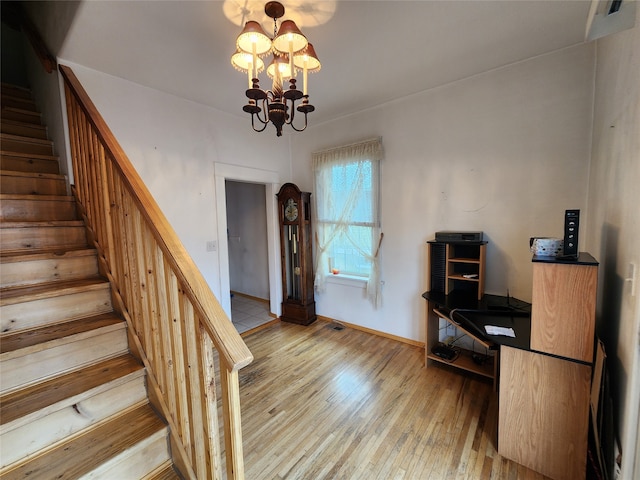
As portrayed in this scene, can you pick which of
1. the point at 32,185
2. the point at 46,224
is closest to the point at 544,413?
the point at 46,224

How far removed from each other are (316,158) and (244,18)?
1.88 m

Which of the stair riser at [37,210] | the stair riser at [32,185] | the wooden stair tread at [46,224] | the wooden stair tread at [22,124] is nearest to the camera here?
the wooden stair tread at [46,224]

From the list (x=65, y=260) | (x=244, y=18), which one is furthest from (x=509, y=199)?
(x=65, y=260)

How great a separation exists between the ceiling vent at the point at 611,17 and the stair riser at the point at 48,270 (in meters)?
2.78

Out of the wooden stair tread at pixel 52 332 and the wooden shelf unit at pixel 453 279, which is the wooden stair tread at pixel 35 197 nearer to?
the wooden stair tread at pixel 52 332

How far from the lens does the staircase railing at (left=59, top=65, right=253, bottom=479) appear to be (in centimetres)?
90

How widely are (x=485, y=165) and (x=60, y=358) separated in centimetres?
329

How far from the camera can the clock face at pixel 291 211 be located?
3538 mm

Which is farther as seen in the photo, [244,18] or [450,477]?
[244,18]

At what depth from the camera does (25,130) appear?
2.33 metres

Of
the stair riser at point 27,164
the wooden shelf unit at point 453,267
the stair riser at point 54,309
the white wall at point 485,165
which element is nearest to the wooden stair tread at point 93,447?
the stair riser at point 54,309

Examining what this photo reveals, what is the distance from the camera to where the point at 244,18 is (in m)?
1.62

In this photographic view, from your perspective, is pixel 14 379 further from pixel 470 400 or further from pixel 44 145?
pixel 470 400

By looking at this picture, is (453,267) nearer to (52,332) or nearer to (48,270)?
(52,332)
